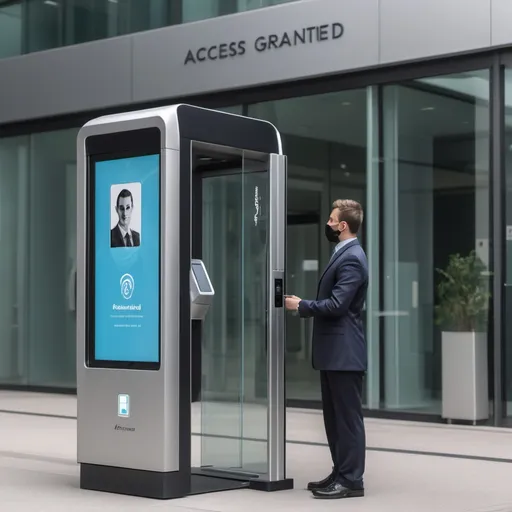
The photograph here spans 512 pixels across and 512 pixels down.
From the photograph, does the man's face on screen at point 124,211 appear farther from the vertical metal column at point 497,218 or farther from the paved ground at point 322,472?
the vertical metal column at point 497,218

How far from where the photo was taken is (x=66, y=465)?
31.5ft

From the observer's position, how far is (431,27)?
13.1 meters

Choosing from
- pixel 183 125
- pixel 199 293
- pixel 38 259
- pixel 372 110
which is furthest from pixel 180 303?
pixel 38 259

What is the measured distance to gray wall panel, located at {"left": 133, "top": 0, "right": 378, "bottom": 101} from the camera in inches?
541

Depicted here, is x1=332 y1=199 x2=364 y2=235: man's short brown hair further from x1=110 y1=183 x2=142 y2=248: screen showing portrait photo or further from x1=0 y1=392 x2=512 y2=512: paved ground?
x1=0 y1=392 x2=512 y2=512: paved ground

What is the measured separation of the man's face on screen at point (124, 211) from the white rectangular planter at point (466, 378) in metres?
5.81

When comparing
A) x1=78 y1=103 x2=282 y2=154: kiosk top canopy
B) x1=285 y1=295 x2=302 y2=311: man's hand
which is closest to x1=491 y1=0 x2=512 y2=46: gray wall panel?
x1=78 y1=103 x2=282 y2=154: kiosk top canopy

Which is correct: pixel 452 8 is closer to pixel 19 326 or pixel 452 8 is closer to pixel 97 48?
pixel 97 48

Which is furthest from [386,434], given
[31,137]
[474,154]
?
[31,137]

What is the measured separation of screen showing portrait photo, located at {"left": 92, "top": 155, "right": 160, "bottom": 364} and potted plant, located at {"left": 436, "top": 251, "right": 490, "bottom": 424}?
5679 millimetres

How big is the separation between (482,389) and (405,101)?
11.2 ft

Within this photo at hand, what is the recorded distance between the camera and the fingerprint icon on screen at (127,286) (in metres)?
8.02

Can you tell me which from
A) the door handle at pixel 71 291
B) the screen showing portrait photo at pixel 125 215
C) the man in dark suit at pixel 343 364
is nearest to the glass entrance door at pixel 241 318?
the man in dark suit at pixel 343 364

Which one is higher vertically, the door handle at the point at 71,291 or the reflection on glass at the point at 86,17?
the reflection on glass at the point at 86,17
